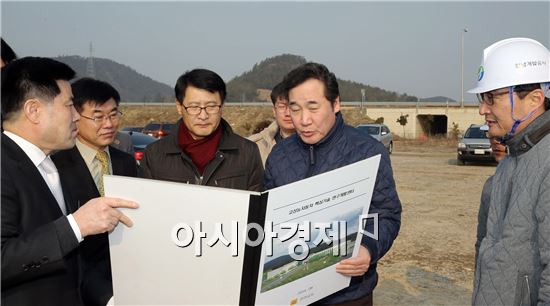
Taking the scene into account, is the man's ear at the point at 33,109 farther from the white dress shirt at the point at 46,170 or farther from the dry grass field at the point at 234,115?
the dry grass field at the point at 234,115

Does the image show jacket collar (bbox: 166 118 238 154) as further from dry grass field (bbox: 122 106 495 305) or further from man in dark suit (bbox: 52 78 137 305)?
dry grass field (bbox: 122 106 495 305)

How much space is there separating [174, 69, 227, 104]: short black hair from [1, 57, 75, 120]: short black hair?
929mm

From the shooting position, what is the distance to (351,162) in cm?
241

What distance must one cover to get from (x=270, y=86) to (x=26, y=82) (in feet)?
451

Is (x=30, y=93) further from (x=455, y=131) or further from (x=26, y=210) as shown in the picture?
(x=455, y=131)

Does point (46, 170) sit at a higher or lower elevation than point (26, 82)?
lower

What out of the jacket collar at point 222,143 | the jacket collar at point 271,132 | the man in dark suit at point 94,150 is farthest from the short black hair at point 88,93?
the jacket collar at point 271,132

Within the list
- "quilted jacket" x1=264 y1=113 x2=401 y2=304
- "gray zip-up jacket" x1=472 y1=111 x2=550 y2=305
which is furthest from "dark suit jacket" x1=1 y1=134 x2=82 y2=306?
"gray zip-up jacket" x1=472 y1=111 x2=550 y2=305

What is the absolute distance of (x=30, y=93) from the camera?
2.00 meters

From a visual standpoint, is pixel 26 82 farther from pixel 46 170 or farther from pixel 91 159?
pixel 91 159

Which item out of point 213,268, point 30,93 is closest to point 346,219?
point 213,268

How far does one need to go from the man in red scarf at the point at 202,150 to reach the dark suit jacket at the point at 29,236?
938 millimetres

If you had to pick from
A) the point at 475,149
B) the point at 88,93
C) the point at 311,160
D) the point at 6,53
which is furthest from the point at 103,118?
the point at 475,149

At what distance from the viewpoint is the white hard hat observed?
1976 mm
